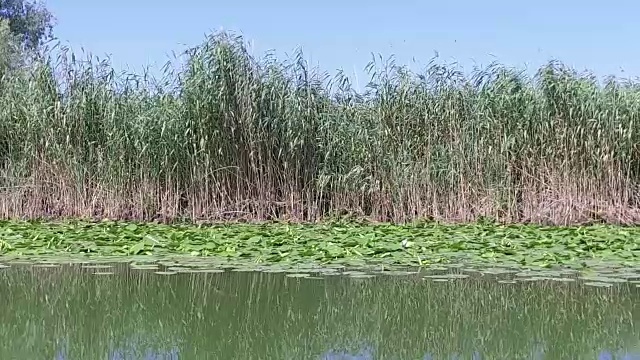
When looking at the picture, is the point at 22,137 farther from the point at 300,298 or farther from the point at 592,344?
the point at 592,344

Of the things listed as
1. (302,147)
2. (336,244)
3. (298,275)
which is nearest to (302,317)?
(298,275)

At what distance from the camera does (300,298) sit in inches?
168

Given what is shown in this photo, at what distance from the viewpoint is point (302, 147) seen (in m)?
Result: 8.65

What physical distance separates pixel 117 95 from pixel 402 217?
11.7ft

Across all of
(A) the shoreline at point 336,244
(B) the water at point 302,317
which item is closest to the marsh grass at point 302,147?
→ (A) the shoreline at point 336,244

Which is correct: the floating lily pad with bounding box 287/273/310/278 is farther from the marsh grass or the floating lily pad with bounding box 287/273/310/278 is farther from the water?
the marsh grass

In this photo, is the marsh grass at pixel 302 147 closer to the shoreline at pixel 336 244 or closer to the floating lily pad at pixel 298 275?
the shoreline at pixel 336 244

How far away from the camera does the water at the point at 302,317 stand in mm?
3205

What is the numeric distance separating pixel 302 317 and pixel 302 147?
193 inches

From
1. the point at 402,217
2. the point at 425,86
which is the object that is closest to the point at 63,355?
the point at 402,217

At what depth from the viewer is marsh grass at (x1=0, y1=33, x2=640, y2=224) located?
8.34 metres

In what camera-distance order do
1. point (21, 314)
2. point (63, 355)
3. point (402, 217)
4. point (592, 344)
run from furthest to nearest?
point (402, 217)
point (21, 314)
point (592, 344)
point (63, 355)

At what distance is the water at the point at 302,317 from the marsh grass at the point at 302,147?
3.38 meters

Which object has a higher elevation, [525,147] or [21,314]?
[525,147]
